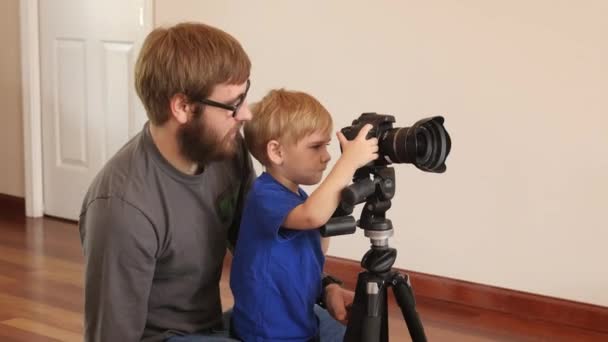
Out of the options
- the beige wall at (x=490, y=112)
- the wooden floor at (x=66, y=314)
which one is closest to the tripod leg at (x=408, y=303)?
the wooden floor at (x=66, y=314)

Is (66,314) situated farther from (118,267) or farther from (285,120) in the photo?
(285,120)

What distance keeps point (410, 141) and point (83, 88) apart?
2.80 m

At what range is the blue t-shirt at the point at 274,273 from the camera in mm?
1641

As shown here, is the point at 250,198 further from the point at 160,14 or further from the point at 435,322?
the point at 160,14

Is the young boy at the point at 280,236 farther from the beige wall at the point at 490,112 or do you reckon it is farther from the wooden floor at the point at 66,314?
the beige wall at the point at 490,112

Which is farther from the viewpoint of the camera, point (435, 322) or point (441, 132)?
point (435, 322)

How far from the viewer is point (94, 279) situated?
161cm

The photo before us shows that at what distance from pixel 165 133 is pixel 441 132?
0.51m

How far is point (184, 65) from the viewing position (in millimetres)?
1605

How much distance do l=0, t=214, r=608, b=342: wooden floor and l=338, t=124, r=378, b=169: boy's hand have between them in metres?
1.19

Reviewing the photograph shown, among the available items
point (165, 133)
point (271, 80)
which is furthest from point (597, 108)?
point (165, 133)

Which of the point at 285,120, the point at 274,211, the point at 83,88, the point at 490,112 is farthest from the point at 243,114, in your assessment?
the point at 83,88

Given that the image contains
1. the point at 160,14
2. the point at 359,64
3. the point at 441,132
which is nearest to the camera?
the point at 441,132

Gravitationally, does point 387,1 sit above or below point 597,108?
above
